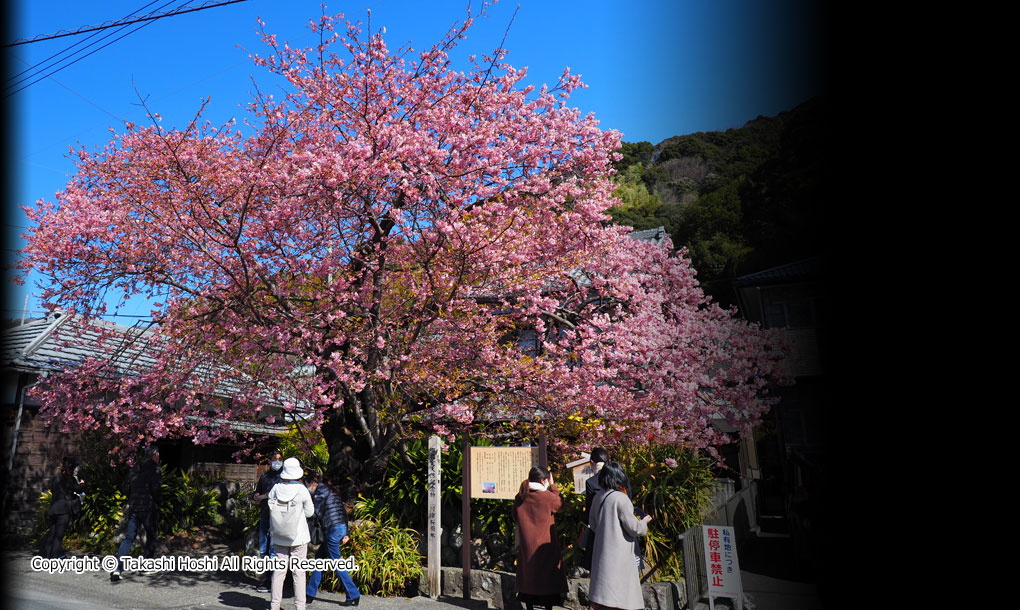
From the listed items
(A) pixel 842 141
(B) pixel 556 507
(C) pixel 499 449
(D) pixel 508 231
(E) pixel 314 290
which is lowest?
(B) pixel 556 507

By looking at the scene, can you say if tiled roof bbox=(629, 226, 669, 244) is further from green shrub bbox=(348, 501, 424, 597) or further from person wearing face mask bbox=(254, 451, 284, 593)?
person wearing face mask bbox=(254, 451, 284, 593)

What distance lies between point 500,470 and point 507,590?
149 cm

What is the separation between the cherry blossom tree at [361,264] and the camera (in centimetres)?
909

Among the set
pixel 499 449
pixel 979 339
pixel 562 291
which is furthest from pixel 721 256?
pixel 979 339

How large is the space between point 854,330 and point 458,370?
7892 millimetres

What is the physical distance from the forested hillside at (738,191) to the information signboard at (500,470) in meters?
4.03

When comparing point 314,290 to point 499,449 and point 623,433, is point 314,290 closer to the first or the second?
point 499,449

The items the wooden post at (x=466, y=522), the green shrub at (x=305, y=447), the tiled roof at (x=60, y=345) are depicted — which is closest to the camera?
the wooden post at (x=466, y=522)

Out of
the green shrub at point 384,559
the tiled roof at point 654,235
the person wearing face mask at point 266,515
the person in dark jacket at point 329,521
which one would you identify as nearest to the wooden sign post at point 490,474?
the green shrub at point 384,559


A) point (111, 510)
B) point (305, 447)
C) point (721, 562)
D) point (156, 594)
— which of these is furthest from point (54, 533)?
point (721, 562)

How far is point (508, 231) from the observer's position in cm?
970

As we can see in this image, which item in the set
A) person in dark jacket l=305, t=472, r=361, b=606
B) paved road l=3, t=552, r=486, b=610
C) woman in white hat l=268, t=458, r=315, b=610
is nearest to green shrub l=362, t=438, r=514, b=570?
paved road l=3, t=552, r=486, b=610

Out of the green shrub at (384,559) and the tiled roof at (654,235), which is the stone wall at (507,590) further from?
the tiled roof at (654,235)

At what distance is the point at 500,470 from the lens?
816cm
